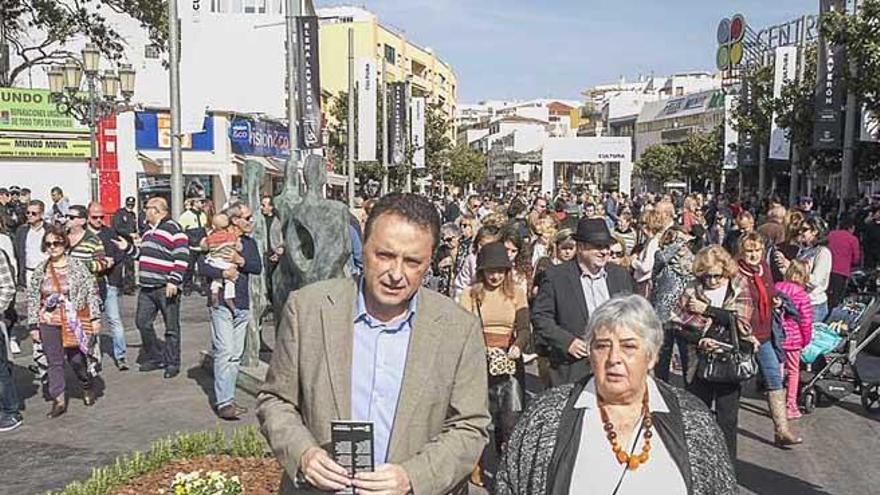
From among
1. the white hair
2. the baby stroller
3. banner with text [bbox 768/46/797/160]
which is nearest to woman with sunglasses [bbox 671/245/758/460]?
the baby stroller

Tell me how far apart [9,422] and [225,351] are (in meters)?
1.83

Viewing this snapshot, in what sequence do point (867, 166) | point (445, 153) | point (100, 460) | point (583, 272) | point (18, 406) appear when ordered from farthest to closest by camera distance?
point (445, 153) < point (867, 166) < point (18, 406) < point (100, 460) < point (583, 272)

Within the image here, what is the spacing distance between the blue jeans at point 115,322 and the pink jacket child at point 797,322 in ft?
22.2

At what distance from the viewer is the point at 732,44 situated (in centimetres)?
4341

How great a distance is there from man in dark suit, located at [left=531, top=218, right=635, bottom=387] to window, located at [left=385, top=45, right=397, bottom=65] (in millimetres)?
80477

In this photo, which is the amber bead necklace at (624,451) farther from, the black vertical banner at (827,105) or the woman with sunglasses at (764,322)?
the black vertical banner at (827,105)

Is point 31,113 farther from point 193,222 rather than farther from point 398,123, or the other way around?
point 193,222

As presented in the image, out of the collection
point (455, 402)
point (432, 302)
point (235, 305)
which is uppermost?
point (432, 302)

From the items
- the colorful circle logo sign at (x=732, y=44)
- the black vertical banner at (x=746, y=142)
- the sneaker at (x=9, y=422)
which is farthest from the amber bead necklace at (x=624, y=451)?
the colorful circle logo sign at (x=732, y=44)

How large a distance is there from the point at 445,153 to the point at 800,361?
47427 mm

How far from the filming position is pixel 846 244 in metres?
11.4

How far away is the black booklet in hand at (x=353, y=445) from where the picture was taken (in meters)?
2.28

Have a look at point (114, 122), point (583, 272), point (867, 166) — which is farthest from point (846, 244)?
point (114, 122)

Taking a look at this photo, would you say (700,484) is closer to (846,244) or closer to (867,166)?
(846,244)
